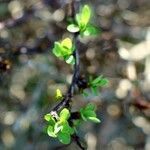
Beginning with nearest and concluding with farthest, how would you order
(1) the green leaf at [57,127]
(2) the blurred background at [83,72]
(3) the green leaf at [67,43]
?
1. (1) the green leaf at [57,127]
2. (3) the green leaf at [67,43]
3. (2) the blurred background at [83,72]

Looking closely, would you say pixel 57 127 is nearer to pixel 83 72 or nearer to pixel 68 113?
pixel 68 113

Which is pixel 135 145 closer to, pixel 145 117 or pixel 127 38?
pixel 145 117

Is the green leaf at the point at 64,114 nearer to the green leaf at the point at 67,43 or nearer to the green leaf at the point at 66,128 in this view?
the green leaf at the point at 66,128

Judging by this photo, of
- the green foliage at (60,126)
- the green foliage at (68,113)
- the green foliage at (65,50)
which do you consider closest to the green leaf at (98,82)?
the green foliage at (68,113)

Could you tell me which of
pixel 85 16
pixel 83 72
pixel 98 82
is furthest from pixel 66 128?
pixel 83 72

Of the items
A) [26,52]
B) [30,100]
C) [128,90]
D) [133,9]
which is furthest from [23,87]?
[133,9]

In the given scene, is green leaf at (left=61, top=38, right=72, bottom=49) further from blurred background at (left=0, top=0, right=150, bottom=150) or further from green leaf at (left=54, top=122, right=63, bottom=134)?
blurred background at (left=0, top=0, right=150, bottom=150)

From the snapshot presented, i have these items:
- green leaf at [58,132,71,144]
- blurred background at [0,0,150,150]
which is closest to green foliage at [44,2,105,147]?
green leaf at [58,132,71,144]
